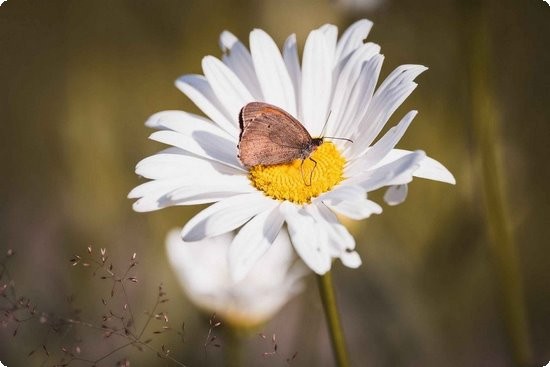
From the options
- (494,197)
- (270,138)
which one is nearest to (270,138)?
(270,138)

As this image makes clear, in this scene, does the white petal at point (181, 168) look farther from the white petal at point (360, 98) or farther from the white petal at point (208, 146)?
the white petal at point (360, 98)

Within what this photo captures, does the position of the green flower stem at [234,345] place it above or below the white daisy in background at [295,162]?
below

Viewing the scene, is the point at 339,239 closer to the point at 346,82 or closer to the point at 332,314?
the point at 332,314

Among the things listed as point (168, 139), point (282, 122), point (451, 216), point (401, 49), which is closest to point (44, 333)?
point (168, 139)

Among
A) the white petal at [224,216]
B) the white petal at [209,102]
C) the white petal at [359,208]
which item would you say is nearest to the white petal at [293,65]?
the white petal at [209,102]

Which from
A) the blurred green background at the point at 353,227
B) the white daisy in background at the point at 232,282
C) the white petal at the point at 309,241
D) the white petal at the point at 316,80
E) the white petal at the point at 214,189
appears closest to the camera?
the white petal at the point at 309,241

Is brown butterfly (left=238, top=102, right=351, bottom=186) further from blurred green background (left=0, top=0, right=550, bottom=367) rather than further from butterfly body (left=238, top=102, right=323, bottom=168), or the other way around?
blurred green background (left=0, top=0, right=550, bottom=367)

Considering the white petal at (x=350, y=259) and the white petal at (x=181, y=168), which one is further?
the white petal at (x=181, y=168)
